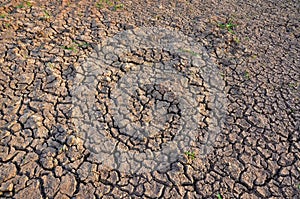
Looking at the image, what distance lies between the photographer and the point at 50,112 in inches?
104

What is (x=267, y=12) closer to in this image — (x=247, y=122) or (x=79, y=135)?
(x=247, y=122)

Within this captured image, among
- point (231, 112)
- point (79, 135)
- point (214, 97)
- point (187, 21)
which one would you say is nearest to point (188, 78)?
point (214, 97)

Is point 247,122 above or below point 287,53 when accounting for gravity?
below

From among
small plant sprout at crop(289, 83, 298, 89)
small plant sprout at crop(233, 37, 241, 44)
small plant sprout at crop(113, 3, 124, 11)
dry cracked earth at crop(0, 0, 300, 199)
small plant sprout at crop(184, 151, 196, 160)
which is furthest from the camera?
small plant sprout at crop(113, 3, 124, 11)

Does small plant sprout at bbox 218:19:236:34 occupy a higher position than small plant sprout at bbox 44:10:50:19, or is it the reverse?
small plant sprout at bbox 218:19:236:34

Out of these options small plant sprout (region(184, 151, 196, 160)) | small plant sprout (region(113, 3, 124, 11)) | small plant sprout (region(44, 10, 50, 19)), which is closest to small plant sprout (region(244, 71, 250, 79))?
small plant sprout (region(184, 151, 196, 160))

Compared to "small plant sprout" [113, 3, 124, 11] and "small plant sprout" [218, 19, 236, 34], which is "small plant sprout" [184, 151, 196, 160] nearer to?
"small plant sprout" [218, 19, 236, 34]

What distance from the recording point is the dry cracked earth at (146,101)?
7.59 feet

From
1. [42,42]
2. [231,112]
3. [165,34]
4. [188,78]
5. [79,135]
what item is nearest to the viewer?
[79,135]

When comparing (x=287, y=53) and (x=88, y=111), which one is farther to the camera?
(x=287, y=53)

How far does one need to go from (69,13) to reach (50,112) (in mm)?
1404

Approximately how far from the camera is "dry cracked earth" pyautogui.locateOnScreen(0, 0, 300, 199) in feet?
7.59

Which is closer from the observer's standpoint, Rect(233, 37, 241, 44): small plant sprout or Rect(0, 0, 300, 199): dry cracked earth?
Rect(0, 0, 300, 199): dry cracked earth

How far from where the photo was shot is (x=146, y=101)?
2797mm
